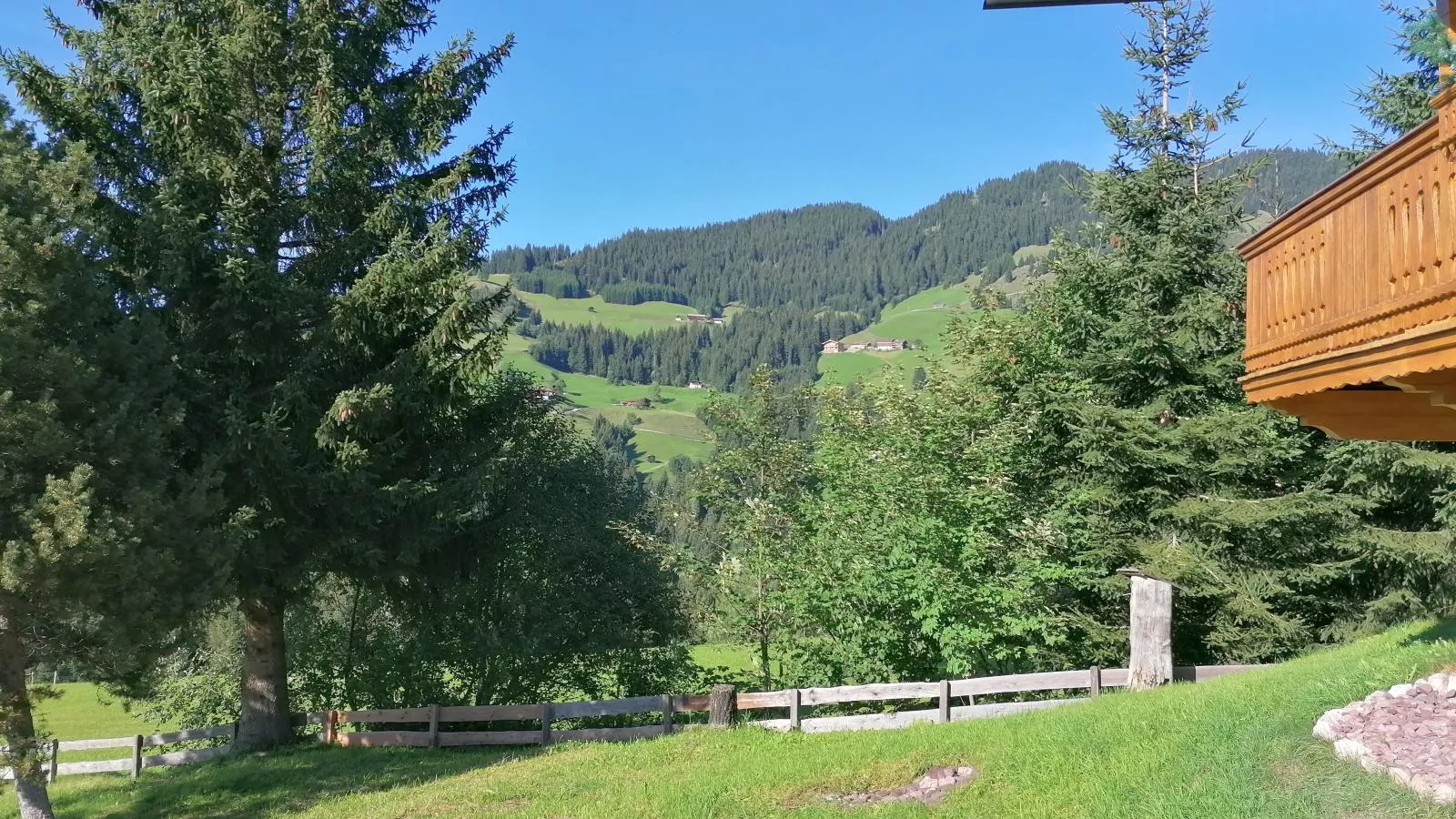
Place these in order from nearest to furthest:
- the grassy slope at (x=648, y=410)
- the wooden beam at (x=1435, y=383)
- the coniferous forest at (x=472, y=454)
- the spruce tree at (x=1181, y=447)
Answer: the wooden beam at (x=1435, y=383), the coniferous forest at (x=472, y=454), the spruce tree at (x=1181, y=447), the grassy slope at (x=648, y=410)

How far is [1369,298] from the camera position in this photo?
555cm

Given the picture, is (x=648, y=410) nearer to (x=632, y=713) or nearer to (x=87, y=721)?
(x=87, y=721)

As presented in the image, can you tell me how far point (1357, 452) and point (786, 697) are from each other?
9.65 meters

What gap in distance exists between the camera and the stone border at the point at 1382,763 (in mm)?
4992

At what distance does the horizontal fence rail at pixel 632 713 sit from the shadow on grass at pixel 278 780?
37 cm

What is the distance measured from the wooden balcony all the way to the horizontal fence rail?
5037mm

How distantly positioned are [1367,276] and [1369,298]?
0.14 meters

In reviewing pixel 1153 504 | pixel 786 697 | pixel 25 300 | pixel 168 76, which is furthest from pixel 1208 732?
pixel 168 76

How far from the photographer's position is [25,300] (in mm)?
9508

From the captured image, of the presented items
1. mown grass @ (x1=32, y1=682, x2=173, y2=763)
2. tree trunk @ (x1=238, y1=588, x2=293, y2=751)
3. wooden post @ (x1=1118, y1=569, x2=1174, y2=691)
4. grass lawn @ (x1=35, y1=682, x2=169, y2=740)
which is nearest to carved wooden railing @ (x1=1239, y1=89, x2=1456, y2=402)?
wooden post @ (x1=1118, y1=569, x2=1174, y2=691)


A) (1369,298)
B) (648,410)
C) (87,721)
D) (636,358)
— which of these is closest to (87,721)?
(87,721)

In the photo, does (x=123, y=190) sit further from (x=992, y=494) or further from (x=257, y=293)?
(x=992, y=494)

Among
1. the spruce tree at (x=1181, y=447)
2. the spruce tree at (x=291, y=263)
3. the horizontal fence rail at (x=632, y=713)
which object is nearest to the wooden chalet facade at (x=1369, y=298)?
the horizontal fence rail at (x=632, y=713)

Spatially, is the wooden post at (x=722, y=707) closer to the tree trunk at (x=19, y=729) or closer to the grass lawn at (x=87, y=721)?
the tree trunk at (x=19, y=729)
